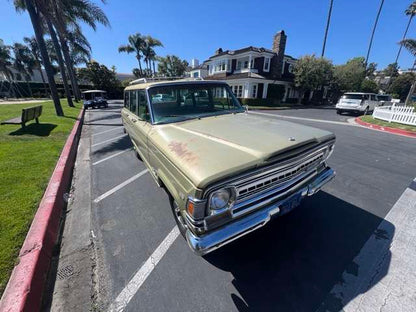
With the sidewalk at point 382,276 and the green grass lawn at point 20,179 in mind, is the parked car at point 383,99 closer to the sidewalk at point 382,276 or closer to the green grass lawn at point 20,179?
the sidewalk at point 382,276

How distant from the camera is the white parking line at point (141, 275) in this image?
1932mm

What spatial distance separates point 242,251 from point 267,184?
1.10 meters

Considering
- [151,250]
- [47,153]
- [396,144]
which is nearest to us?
[151,250]

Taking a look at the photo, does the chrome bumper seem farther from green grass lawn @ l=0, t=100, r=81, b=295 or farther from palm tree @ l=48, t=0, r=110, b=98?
palm tree @ l=48, t=0, r=110, b=98

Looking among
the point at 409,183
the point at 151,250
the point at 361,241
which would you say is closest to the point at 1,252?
the point at 151,250

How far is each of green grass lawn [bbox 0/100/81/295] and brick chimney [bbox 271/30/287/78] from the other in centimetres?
2542

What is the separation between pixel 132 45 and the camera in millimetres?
37094

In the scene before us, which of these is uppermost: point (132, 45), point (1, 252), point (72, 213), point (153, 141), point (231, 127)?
point (132, 45)

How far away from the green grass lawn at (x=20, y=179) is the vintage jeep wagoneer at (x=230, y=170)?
202 centimetres

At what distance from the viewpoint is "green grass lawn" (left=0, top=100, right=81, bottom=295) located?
240 centimetres

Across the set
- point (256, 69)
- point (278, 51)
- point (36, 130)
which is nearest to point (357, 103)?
point (278, 51)

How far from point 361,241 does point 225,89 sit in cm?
343

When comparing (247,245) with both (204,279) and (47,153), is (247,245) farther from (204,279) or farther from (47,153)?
(47,153)

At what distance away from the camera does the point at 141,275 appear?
223 centimetres
